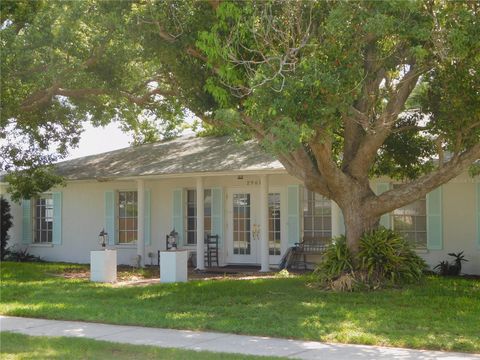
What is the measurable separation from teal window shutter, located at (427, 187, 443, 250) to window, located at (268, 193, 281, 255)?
13.8 ft

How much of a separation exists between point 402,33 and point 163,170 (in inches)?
374

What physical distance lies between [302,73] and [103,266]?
8015mm

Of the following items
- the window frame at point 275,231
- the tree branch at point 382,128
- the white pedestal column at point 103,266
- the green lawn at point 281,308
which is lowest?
the green lawn at point 281,308

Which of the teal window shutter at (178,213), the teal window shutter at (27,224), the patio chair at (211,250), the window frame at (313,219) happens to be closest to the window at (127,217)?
A: the teal window shutter at (178,213)

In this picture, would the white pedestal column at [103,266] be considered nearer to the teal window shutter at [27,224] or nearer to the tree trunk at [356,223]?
the tree trunk at [356,223]

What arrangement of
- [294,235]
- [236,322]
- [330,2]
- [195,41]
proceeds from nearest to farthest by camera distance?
[236,322] → [330,2] → [195,41] → [294,235]

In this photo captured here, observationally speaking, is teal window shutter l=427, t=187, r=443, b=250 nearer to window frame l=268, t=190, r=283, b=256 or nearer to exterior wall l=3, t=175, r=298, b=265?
window frame l=268, t=190, r=283, b=256

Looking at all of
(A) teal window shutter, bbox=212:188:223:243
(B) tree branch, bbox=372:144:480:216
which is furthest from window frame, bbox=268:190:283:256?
(B) tree branch, bbox=372:144:480:216

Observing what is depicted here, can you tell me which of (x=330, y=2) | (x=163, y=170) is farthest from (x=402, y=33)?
(x=163, y=170)

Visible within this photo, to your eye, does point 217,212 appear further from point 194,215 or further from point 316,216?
point 316,216

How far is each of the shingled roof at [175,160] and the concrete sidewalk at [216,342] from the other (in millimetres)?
7101

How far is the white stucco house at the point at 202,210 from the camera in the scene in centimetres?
1636

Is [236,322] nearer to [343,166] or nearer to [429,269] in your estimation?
[343,166]

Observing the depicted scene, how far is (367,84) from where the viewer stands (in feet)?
40.3
